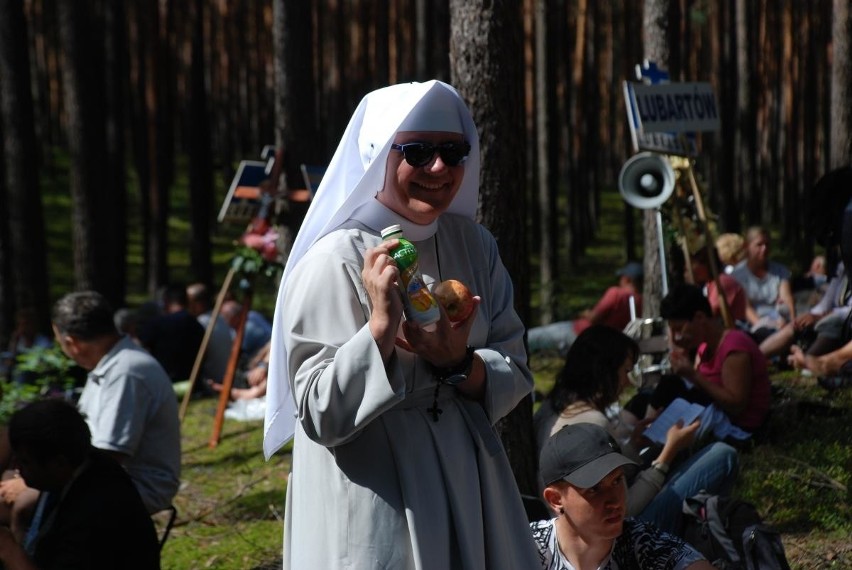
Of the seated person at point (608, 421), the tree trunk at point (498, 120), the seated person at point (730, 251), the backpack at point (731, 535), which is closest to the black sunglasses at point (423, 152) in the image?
the backpack at point (731, 535)

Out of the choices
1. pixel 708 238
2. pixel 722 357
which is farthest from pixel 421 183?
pixel 708 238

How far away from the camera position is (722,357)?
7273 mm

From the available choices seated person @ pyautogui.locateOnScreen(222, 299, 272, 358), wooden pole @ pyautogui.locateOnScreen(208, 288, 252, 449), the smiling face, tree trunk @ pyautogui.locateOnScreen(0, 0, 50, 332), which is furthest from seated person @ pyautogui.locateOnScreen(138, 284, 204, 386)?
the smiling face

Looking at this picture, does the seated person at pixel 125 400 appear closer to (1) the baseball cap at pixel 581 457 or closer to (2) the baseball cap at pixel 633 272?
(1) the baseball cap at pixel 581 457

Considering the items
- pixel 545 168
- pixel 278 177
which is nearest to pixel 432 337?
pixel 278 177

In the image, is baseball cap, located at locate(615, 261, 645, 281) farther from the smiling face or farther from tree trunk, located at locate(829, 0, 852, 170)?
the smiling face

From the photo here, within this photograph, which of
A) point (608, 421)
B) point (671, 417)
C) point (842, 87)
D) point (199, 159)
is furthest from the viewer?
point (199, 159)

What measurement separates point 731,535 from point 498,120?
2481 millimetres

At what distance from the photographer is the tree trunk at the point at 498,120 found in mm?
6223

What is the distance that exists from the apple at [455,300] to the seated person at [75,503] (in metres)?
2.25

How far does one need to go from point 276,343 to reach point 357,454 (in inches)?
17.3

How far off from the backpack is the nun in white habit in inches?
64.9

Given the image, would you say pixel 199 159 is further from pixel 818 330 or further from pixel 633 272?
pixel 818 330

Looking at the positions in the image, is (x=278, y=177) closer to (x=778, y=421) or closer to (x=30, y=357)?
(x=30, y=357)
